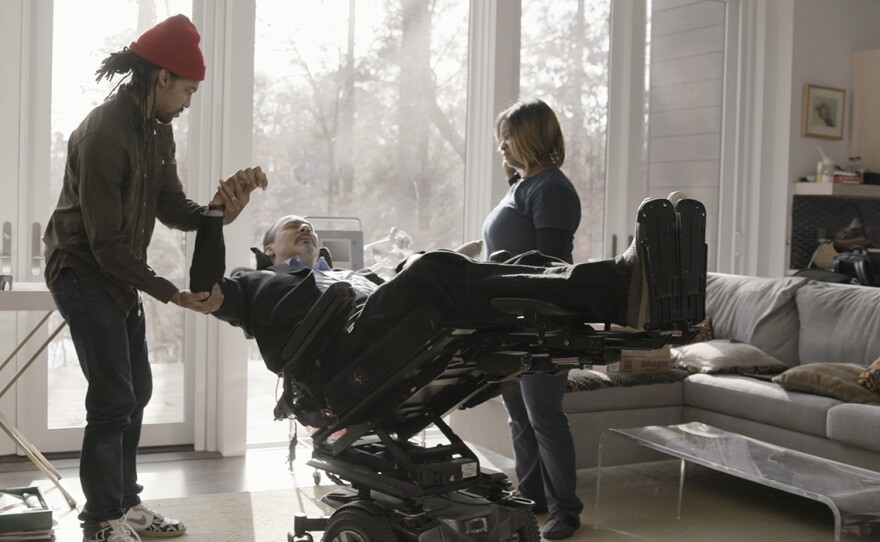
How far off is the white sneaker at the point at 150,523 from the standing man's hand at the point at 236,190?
1098mm

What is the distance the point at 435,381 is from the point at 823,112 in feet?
14.8

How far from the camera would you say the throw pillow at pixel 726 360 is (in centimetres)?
436

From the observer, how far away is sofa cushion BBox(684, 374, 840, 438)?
377 cm

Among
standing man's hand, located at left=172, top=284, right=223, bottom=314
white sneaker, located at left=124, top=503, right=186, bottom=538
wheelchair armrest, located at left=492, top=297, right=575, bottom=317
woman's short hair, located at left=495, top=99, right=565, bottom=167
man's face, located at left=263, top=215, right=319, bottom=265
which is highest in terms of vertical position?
woman's short hair, located at left=495, top=99, right=565, bottom=167

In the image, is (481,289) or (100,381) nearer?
(481,289)

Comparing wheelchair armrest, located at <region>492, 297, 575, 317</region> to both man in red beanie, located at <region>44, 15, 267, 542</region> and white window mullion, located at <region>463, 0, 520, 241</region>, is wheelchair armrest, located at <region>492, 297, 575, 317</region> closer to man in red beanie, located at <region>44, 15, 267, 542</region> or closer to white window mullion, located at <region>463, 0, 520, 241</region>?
man in red beanie, located at <region>44, 15, 267, 542</region>

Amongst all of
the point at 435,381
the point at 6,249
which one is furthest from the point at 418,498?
the point at 6,249

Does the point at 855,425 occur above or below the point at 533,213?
below

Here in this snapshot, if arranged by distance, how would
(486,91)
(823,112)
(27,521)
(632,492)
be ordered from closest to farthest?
(27,521)
(632,492)
(486,91)
(823,112)

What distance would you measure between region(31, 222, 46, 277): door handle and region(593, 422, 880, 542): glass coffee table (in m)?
2.50

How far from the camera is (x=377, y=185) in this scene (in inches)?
192

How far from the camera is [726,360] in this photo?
4367 millimetres

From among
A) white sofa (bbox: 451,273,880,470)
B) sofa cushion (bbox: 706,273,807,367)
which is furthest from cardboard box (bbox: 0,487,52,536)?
sofa cushion (bbox: 706,273,807,367)

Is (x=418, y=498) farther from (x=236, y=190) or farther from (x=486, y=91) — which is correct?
(x=486, y=91)
